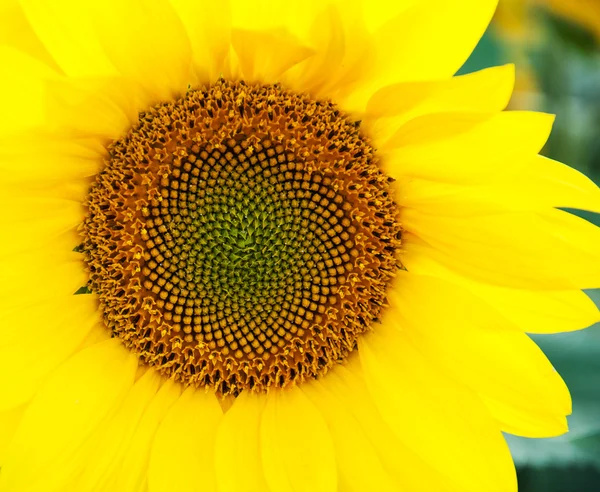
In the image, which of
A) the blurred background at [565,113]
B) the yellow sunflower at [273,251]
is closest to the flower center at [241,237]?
the yellow sunflower at [273,251]

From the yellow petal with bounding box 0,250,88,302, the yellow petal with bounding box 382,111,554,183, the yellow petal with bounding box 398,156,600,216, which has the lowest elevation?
the yellow petal with bounding box 0,250,88,302

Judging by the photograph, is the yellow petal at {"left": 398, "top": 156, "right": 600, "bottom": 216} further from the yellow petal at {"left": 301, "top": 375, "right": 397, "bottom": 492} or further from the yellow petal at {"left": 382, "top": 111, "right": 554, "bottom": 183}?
the yellow petal at {"left": 301, "top": 375, "right": 397, "bottom": 492}

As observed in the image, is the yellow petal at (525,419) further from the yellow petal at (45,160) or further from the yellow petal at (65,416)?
the yellow petal at (45,160)

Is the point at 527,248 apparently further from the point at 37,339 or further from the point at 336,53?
the point at 37,339

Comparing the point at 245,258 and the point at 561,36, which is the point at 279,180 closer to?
the point at 245,258

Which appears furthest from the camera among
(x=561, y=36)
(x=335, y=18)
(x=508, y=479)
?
(x=561, y=36)

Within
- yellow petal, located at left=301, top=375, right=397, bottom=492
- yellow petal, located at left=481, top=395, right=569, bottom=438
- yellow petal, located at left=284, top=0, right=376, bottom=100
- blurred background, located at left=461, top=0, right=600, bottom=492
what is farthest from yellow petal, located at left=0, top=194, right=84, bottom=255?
blurred background, located at left=461, top=0, right=600, bottom=492

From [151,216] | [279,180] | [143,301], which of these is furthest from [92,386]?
[279,180]
